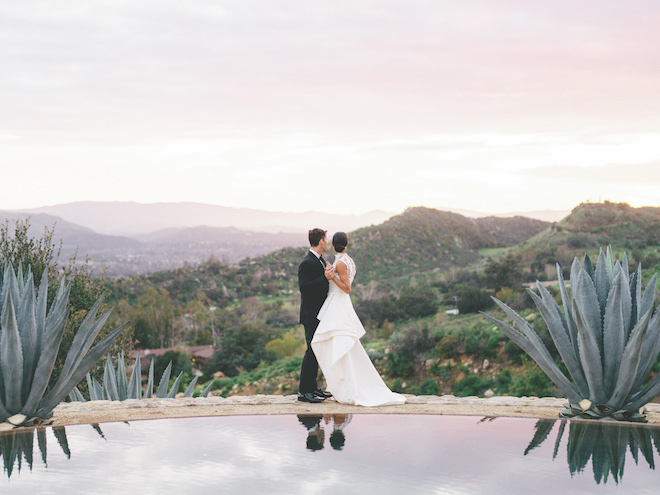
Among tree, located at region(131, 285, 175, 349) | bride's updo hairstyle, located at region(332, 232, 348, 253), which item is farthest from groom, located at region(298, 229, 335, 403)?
tree, located at region(131, 285, 175, 349)

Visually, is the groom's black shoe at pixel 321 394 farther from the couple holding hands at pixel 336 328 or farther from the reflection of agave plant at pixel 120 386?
the reflection of agave plant at pixel 120 386

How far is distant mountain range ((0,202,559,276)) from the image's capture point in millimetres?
71312

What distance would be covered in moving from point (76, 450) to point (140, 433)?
64 centimetres

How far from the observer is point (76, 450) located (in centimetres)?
501

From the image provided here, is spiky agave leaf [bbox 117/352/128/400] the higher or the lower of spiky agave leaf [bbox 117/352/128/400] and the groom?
the lower

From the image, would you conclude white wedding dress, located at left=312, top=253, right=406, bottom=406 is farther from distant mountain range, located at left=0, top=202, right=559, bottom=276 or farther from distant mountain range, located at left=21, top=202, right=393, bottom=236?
distant mountain range, located at left=21, top=202, right=393, bottom=236

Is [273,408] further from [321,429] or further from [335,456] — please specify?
[335,456]

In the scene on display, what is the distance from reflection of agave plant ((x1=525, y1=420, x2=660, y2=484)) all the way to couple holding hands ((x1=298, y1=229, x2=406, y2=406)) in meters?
1.75

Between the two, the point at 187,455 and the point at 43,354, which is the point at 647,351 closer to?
the point at 187,455

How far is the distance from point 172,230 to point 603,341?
395 ft

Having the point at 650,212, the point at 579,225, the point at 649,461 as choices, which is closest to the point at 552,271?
the point at 579,225

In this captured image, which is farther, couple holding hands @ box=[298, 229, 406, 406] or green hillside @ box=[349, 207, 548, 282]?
green hillside @ box=[349, 207, 548, 282]

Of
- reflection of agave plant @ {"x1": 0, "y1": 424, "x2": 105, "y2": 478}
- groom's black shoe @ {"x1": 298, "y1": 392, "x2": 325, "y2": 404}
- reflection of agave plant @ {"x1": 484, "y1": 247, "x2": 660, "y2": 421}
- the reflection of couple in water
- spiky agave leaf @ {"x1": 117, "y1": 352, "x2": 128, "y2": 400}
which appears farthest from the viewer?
spiky agave leaf @ {"x1": 117, "y1": 352, "x2": 128, "y2": 400}

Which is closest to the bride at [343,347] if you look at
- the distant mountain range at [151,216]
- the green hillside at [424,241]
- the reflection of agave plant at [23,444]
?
the reflection of agave plant at [23,444]
